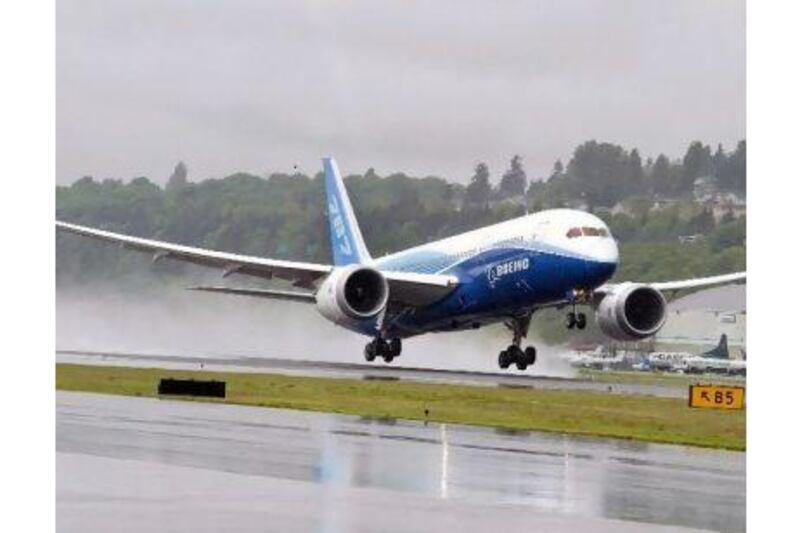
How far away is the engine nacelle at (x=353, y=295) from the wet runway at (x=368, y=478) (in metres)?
16.2

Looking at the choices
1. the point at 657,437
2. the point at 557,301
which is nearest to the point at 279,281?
the point at 557,301

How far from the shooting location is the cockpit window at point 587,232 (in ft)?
120

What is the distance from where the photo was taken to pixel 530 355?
3416 cm

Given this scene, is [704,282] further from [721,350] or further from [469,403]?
[469,403]

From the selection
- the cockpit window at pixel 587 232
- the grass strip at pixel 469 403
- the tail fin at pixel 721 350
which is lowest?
the grass strip at pixel 469 403

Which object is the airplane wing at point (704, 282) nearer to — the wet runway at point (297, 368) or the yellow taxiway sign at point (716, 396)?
the yellow taxiway sign at point (716, 396)

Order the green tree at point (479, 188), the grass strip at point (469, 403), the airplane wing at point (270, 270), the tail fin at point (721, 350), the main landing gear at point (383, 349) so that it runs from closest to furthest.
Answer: the grass strip at point (469, 403)
the tail fin at point (721, 350)
the green tree at point (479, 188)
the airplane wing at point (270, 270)
the main landing gear at point (383, 349)

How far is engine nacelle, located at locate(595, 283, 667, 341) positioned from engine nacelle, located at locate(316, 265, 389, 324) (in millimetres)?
7665

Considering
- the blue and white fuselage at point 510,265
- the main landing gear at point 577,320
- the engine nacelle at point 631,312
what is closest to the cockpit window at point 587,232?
the blue and white fuselage at point 510,265

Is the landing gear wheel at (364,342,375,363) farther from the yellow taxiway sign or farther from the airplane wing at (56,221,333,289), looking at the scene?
the yellow taxiway sign

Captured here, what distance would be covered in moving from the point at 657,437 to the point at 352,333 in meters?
18.3

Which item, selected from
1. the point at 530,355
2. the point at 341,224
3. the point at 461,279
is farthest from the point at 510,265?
the point at 530,355

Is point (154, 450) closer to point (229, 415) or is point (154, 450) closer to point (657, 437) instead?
point (229, 415)
